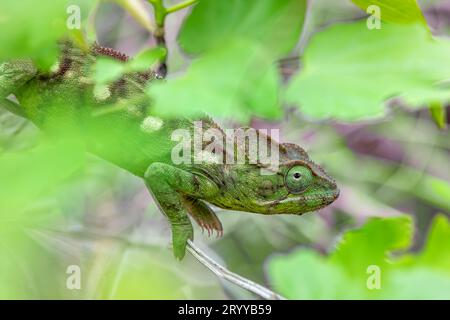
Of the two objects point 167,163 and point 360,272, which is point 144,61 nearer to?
point 360,272

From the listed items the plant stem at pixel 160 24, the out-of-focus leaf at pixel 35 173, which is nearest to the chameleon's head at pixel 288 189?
the plant stem at pixel 160 24

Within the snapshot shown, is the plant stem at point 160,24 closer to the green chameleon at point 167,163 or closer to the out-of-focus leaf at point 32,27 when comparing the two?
the green chameleon at point 167,163

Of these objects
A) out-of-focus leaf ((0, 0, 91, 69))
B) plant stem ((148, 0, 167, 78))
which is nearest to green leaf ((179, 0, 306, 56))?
out-of-focus leaf ((0, 0, 91, 69))

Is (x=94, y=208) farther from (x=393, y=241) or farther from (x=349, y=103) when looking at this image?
(x=349, y=103)

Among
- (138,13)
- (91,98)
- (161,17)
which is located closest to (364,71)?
(161,17)

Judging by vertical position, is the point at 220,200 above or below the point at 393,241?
above
